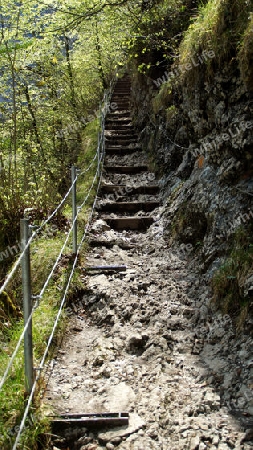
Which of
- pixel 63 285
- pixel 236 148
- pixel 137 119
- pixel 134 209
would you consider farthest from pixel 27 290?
pixel 137 119

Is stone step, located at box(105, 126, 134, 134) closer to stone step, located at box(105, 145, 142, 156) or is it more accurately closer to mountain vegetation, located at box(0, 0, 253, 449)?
mountain vegetation, located at box(0, 0, 253, 449)

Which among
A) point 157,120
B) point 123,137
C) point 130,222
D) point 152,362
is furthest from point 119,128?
point 152,362

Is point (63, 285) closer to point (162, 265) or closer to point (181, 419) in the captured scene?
point (162, 265)

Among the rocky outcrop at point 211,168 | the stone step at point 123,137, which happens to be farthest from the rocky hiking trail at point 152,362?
the stone step at point 123,137

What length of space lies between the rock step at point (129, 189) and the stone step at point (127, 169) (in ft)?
3.80

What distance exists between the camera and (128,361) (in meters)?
3.53

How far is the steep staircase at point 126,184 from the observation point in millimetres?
6887

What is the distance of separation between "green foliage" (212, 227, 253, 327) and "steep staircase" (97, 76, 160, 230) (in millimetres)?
2905

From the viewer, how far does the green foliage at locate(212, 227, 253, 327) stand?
11.7ft

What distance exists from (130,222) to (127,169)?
2.84 m

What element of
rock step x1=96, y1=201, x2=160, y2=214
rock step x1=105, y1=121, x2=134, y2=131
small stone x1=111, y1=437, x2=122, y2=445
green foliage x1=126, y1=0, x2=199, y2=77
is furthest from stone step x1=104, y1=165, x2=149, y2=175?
small stone x1=111, y1=437, x2=122, y2=445

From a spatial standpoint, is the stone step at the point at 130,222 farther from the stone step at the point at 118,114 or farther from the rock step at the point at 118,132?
the stone step at the point at 118,114

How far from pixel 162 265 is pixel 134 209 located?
243 centimetres

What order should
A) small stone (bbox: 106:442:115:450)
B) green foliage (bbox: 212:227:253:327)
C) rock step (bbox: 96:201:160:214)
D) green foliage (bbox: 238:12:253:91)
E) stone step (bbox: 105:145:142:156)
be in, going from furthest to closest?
1. stone step (bbox: 105:145:142:156)
2. rock step (bbox: 96:201:160:214)
3. green foliage (bbox: 238:12:253:91)
4. green foliage (bbox: 212:227:253:327)
5. small stone (bbox: 106:442:115:450)
